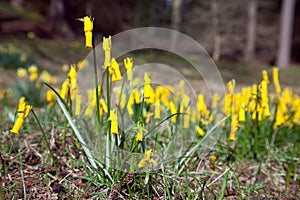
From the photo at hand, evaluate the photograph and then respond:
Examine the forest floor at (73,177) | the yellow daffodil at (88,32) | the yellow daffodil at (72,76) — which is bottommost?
the forest floor at (73,177)

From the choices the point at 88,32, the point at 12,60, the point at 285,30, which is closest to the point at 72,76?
the point at 88,32

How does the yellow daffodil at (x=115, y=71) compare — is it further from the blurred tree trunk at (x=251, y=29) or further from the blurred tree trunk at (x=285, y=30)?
the blurred tree trunk at (x=251, y=29)

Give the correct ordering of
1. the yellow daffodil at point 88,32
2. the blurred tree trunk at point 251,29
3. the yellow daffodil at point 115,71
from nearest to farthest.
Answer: the yellow daffodil at point 88,32
the yellow daffodil at point 115,71
the blurred tree trunk at point 251,29

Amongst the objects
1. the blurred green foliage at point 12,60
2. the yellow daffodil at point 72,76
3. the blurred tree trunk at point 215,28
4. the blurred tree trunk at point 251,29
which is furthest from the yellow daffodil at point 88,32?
the blurred tree trunk at point 251,29

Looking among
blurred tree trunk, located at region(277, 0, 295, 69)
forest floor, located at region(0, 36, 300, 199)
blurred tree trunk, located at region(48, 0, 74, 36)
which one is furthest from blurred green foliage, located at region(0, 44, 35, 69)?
blurred tree trunk, located at region(277, 0, 295, 69)

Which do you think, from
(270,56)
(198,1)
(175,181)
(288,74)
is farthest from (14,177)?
(270,56)

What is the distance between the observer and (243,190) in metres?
1.68

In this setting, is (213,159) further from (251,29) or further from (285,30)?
(251,29)

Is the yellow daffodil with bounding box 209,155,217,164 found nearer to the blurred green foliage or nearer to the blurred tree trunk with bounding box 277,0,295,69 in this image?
the blurred green foliage

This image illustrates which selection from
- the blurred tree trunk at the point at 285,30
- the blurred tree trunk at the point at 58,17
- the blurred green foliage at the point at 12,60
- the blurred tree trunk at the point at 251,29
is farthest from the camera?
the blurred tree trunk at the point at 251,29

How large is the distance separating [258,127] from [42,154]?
1326mm

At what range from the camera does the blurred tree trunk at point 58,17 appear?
14.8m

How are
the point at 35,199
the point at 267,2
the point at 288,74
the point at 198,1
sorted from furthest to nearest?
the point at 267,2 < the point at 198,1 < the point at 288,74 < the point at 35,199

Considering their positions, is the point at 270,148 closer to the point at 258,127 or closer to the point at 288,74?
the point at 258,127
